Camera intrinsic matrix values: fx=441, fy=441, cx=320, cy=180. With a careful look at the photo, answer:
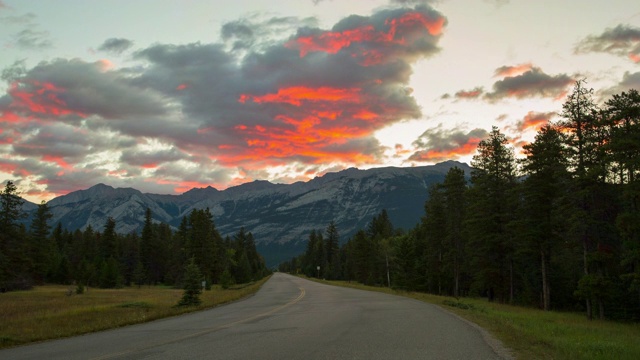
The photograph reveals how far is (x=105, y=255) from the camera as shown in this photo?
101 meters

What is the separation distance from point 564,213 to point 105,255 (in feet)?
318

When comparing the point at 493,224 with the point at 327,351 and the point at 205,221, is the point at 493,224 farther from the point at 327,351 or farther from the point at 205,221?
the point at 205,221

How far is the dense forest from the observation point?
1188 inches

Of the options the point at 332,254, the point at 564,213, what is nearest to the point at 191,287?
the point at 564,213

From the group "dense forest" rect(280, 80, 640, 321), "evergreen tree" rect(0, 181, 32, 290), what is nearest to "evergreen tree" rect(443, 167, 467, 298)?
"dense forest" rect(280, 80, 640, 321)

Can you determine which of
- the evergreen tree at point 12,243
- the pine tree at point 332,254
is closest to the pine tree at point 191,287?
the evergreen tree at point 12,243

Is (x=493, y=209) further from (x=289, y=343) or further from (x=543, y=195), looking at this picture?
(x=289, y=343)

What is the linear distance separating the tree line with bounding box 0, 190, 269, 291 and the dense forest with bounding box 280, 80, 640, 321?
3501cm

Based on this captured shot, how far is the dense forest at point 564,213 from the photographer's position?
3019cm

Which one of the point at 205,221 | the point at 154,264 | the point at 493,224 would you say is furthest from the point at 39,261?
the point at 493,224

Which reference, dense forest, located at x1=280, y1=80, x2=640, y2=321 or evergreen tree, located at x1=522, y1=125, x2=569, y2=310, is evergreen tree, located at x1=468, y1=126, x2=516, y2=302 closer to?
dense forest, located at x1=280, y1=80, x2=640, y2=321

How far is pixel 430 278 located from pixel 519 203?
83.2ft

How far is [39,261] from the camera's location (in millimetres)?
83750

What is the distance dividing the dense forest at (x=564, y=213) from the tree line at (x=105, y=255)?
35.0m
